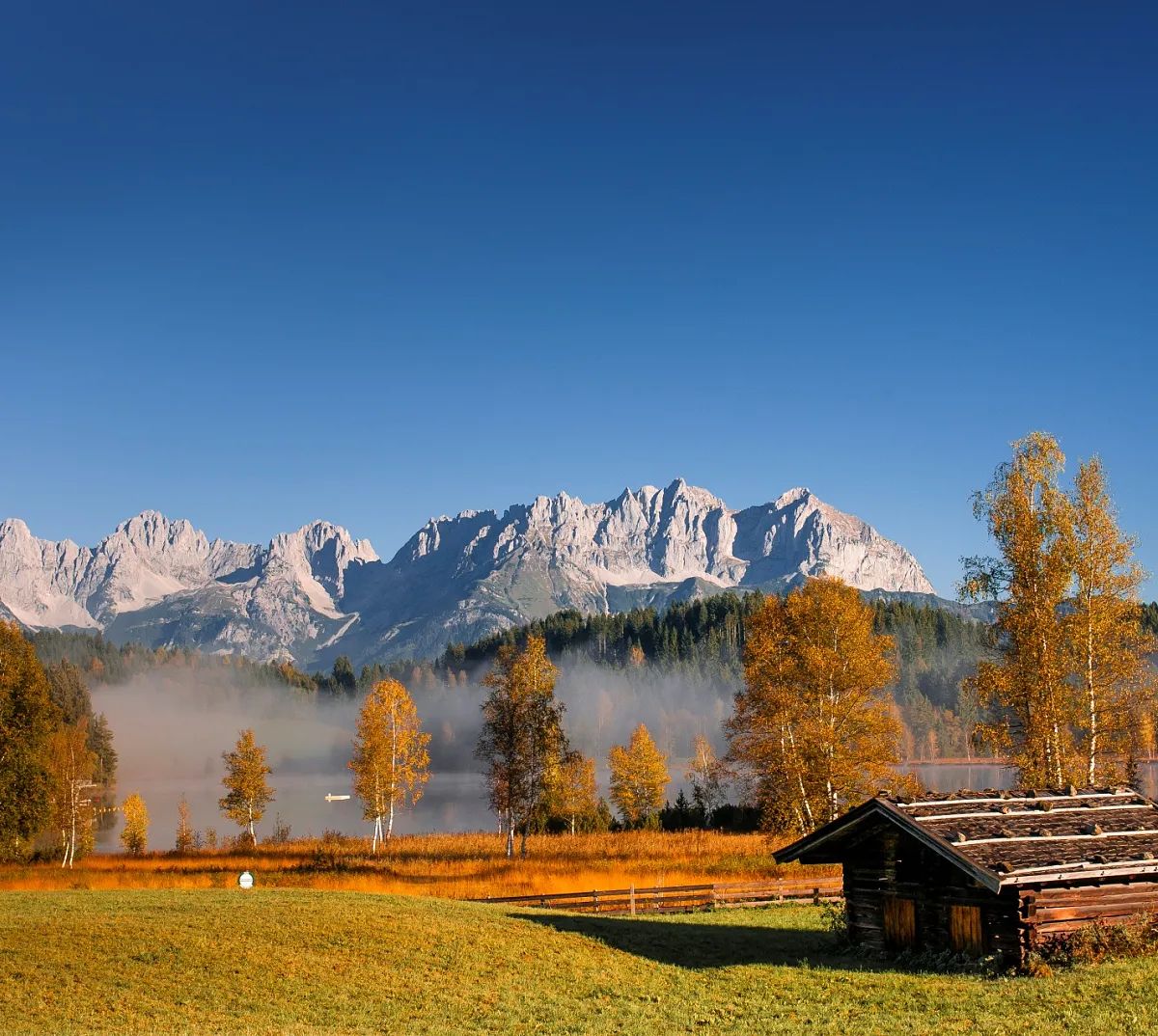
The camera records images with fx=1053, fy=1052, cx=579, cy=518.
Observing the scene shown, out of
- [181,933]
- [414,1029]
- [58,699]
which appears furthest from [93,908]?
[58,699]

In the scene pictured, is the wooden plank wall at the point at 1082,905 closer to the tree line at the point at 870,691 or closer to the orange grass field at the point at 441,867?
the tree line at the point at 870,691

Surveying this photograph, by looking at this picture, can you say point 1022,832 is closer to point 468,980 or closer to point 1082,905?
point 1082,905

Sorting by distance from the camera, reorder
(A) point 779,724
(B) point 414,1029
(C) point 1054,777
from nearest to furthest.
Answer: (B) point 414,1029, (C) point 1054,777, (A) point 779,724

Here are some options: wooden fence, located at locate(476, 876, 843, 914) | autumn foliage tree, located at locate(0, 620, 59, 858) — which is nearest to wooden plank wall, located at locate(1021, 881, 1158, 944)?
wooden fence, located at locate(476, 876, 843, 914)

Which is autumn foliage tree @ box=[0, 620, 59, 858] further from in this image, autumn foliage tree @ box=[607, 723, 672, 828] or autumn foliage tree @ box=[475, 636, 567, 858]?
autumn foliage tree @ box=[607, 723, 672, 828]

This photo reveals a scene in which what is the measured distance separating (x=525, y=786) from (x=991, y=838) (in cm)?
4020

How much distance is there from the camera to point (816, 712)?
154 feet

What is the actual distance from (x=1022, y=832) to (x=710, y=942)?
1003 cm

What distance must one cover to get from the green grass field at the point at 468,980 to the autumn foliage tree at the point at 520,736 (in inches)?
1103

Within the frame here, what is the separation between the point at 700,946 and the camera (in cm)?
3098

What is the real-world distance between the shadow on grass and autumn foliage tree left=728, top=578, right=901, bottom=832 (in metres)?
10.8

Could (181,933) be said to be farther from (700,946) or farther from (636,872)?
(636,872)

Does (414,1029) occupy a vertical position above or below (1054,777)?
below

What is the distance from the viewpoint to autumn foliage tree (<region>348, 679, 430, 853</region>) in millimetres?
73375
